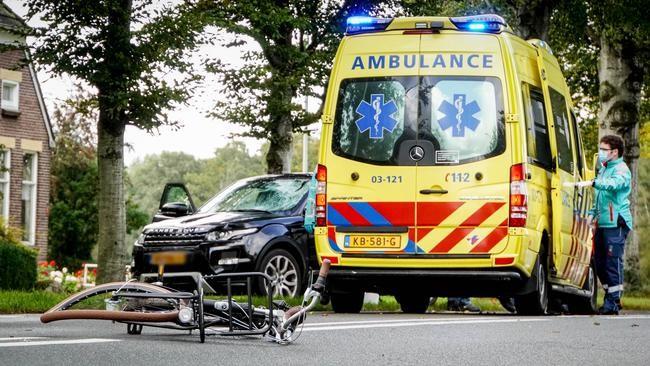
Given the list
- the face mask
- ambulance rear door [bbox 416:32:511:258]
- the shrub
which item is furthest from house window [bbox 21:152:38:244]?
ambulance rear door [bbox 416:32:511:258]

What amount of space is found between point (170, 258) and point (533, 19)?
36.3 feet

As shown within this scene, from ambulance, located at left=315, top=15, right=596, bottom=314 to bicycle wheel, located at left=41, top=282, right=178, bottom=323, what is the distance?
511cm

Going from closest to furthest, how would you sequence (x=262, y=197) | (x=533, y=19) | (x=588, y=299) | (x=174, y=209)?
(x=262, y=197), (x=588, y=299), (x=174, y=209), (x=533, y=19)

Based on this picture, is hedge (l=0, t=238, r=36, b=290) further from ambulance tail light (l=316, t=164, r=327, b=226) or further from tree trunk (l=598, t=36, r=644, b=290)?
ambulance tail light (l=316, t=164, r=327, b=226)

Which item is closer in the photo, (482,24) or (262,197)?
(482,24)

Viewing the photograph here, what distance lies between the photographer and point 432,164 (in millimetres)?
13109

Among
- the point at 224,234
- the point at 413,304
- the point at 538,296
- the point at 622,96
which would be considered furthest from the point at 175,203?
the point at 622,96

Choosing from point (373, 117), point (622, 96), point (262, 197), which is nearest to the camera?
point (373, 117)

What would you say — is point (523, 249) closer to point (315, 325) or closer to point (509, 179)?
point (509, 179)

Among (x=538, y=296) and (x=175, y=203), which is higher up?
(x=175, y=203)

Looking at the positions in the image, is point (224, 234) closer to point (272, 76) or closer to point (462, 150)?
point (462, 150)

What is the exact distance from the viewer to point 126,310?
8.30 meters

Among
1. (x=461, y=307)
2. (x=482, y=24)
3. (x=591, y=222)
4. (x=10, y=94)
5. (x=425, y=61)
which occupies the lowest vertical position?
(x=461, y=307)

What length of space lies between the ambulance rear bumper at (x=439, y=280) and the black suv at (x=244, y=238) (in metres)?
2.00
